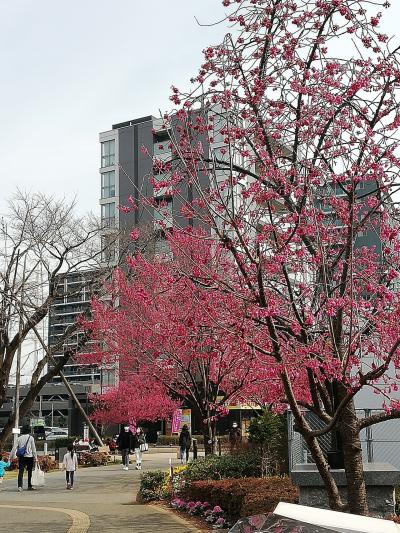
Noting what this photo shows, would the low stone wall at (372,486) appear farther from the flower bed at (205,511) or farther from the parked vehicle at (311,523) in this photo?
the parked vehicle at (311,523)

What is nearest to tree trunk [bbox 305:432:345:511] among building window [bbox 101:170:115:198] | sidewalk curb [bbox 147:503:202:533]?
sidewalk curb [bbox 147:503:202:533]

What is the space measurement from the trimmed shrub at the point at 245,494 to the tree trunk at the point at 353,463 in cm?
286

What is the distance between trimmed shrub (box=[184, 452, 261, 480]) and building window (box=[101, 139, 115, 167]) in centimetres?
5545

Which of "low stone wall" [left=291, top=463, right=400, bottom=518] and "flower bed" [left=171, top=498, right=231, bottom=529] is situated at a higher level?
"low stone wall" [left=291, top=463, right=400, bottom=518]

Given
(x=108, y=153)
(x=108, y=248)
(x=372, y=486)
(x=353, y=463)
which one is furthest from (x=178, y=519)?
(x=108, y=153)

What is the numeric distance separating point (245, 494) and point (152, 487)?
458 centimetres

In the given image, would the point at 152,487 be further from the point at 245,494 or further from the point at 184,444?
the point at 184,444

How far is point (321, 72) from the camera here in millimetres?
8328

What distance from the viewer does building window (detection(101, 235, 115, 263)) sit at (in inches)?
1183

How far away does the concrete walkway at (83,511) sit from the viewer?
11258 millimetres

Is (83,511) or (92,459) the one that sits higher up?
(83,511)

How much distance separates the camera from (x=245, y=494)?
37.0 ft

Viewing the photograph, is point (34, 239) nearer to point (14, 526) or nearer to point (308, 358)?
point (14, 526)

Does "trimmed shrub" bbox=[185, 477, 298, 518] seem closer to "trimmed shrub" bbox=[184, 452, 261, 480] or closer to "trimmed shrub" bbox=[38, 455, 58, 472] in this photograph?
"trimmed shrub" bbox=[184, 452, 261, 480]
